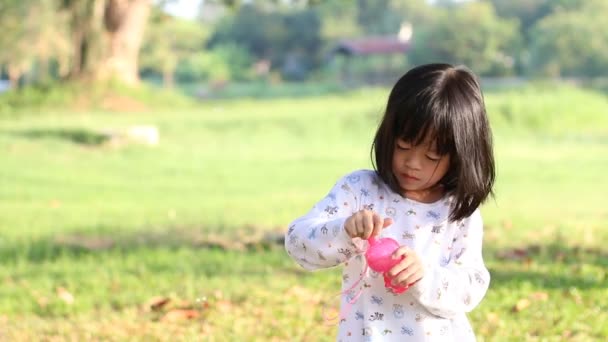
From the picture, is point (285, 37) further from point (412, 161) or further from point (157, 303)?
point (412, 161)

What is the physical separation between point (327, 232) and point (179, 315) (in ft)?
6.71

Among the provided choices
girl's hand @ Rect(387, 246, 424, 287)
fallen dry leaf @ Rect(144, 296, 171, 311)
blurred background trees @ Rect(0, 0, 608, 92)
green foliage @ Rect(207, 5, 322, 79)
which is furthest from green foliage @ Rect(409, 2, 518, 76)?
girl's hand @ Rect(387, 246, 424, 287)

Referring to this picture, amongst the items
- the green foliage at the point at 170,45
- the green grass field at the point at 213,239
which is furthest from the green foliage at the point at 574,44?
the green foliage at the point at 170,45

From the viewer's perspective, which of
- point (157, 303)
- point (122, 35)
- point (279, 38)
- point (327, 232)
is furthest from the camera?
point (279, 38)

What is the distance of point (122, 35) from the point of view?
26.0 m

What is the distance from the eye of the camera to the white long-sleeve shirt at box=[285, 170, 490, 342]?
225cm

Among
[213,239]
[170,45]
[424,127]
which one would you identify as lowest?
[170,45]

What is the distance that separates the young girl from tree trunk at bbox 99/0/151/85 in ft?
77.8

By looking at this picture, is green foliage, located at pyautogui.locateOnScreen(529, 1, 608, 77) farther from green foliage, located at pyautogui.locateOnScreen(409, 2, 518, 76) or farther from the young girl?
the young girl

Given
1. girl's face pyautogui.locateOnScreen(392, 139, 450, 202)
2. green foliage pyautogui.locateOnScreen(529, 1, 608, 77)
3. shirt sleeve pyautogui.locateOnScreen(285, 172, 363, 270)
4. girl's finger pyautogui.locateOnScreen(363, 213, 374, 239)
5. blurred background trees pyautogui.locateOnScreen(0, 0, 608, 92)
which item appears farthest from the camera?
green foliage pyautogui.locateOnScreen(529, 1, 608, 77)

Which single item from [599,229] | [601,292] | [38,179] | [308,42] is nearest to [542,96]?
[38,179]

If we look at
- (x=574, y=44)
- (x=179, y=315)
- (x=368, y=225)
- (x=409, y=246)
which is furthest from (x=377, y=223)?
(x=574, y=44)

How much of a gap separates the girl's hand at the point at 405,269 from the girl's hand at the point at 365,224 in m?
0.08

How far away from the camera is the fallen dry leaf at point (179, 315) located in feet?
13.3
